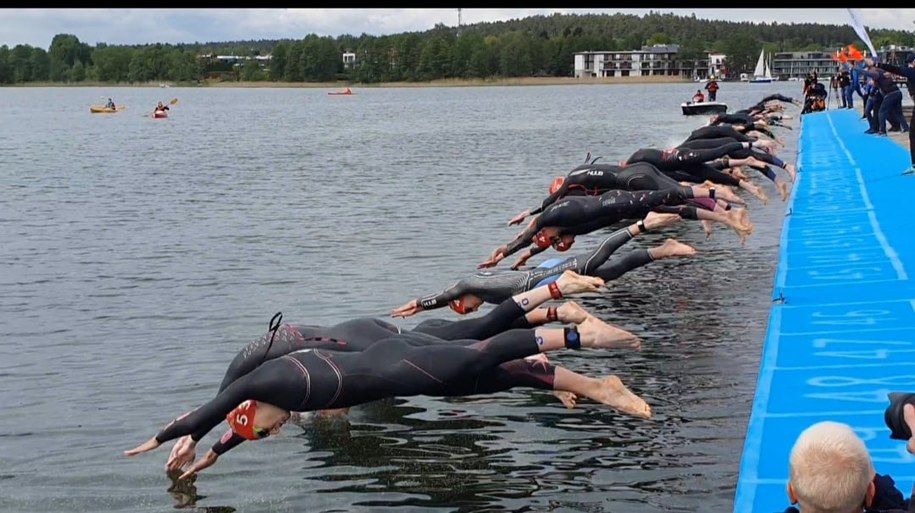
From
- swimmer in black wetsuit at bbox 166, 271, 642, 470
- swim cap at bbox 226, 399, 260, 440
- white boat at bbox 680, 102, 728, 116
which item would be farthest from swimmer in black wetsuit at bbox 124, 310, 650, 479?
white boat at bbox 680, 102, 728, 116

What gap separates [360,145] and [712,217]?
3735cm

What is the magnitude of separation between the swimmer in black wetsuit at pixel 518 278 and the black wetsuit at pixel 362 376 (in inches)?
106

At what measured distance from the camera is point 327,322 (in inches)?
540

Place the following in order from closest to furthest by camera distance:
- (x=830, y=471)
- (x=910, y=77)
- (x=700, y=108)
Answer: (x=830, y=471)
(x=910, y=77)
(x=700, y=108)

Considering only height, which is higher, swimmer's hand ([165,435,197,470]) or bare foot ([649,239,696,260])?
bare foot ([649,239,696,260])

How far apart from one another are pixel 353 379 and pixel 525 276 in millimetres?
3479

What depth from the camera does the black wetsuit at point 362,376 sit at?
7484 mm

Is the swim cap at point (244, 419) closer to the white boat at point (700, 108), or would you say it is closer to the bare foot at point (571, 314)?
the bare foot at point (571, 314)

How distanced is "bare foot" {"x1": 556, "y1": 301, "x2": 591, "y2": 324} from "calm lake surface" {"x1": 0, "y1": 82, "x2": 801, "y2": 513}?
3.55 ft

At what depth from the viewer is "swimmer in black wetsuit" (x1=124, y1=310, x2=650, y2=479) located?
7410mm

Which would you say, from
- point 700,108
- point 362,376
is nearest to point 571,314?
point 362,376

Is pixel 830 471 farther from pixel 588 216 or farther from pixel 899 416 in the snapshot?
pixel 588 216

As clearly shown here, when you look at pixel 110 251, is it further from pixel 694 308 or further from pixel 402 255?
pixel 694 308

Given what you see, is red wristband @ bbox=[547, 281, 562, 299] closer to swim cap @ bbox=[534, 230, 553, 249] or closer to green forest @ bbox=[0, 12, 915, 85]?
swim cap @ bbox=[534, 230, 553, 249]
